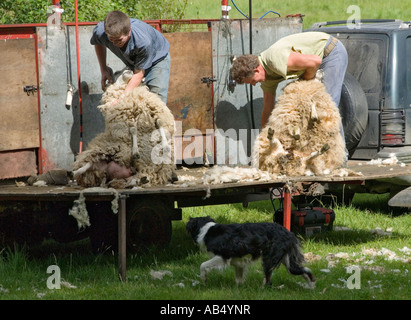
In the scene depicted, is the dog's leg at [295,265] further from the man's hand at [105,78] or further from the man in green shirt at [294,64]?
the man's hand at [105,78]

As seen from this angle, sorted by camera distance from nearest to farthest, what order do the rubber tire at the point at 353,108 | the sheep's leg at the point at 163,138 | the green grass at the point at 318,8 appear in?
the sheep's leg at the point at 163,138 → the rubber tire at the point at 353,108 → the green grass at the point at 318,8

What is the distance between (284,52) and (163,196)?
1.78m

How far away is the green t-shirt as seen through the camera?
6.98 metres

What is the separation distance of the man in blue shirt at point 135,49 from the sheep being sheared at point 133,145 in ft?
0.73

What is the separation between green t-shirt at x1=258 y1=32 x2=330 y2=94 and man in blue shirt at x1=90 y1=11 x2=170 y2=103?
0.97 metres

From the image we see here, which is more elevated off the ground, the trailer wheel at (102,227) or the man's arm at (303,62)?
the man's arm at (303,62)

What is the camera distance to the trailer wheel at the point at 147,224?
6770 mm

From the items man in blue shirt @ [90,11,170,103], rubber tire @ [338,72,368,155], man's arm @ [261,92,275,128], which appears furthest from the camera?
rubber tire @ [338,72,368,155]

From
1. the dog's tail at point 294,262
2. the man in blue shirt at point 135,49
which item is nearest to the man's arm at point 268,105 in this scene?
the man in blue shirt at point 135,49

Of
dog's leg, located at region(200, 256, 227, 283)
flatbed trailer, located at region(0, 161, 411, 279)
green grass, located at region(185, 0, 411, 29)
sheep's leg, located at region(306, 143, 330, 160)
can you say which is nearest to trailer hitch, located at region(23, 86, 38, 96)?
flatbed trailer, located at region(0, 161, 411, 279)

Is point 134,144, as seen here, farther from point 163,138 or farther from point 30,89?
point 30,89

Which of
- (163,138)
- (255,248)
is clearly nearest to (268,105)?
(163,138)

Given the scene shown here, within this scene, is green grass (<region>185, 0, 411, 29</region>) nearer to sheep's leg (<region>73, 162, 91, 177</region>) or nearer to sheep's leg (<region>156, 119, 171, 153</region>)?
sheep's leg (<region>156, 119, 171, 153</region>)

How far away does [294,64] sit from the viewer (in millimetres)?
6996
